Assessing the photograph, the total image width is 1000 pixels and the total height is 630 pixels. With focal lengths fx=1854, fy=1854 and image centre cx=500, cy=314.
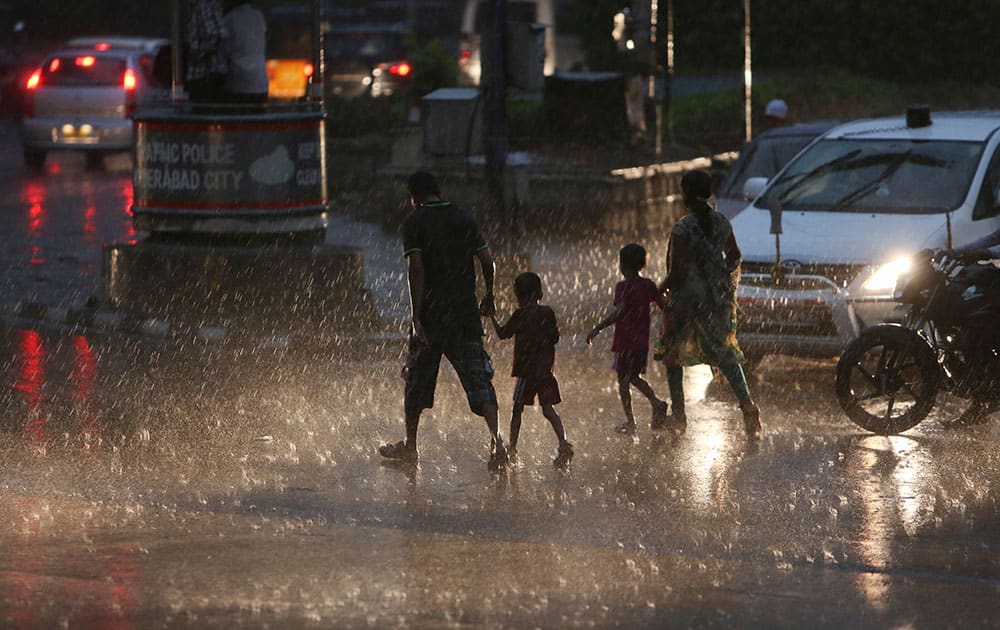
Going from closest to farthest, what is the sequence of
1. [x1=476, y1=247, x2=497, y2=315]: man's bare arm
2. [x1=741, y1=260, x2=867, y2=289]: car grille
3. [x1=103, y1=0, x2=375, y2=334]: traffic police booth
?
[x1=476, y1=247, x2=497, y2=315]: man's bare arm, [x1=741, y1=260, x2=867, y2=289]: car grille, [x1=103, y1=0, x2=375, y2=334]: traffic police booth

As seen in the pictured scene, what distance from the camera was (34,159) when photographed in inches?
1062

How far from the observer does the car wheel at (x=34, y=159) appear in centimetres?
2686

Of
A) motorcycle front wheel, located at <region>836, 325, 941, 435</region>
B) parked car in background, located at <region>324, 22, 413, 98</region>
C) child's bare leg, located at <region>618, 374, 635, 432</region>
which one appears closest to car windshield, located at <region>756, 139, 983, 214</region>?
motorcycle front wheel, located at <region>836, 325, 941, 435</region>

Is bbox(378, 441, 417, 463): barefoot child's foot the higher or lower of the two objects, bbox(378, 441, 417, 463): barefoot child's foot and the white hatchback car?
the lower

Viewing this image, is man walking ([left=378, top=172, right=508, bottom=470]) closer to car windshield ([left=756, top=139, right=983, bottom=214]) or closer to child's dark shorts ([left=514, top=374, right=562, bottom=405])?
child's dark shorts ([left=514, top=374, right=562, bottom=405])

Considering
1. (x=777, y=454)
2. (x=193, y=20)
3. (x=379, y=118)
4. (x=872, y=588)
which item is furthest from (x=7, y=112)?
(x=872, y=588)

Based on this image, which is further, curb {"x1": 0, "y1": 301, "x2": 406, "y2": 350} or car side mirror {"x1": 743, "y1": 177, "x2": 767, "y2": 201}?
curb {"x1": 0, "y1": 301, "x2": 406, "y2": 350}

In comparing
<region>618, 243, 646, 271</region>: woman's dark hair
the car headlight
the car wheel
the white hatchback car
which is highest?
the white hatchback car

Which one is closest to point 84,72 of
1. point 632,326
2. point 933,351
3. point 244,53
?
point 244,53

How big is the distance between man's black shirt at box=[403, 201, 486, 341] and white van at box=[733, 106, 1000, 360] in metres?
2.94

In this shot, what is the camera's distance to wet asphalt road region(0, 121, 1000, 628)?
675 cm

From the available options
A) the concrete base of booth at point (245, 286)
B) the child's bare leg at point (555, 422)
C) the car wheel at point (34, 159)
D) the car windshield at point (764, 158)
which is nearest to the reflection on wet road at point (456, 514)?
the child's bare leg at point (555, 422)

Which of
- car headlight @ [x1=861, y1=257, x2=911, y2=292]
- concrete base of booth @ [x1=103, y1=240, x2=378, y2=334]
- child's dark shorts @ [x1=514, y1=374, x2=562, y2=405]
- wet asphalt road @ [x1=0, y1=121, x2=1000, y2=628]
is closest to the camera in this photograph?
wet asphalt road @ [x1=0, y1=121, x2=1000, y2=628]

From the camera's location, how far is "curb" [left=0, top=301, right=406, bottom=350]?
13156mm
